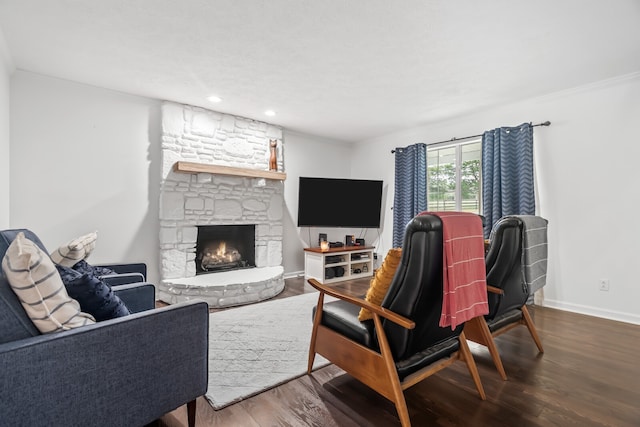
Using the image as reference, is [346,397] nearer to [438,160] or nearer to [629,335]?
[629,335]

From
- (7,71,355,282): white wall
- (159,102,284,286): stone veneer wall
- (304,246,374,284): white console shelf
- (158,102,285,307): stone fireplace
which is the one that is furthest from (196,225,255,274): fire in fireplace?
(304,246,374,284): white console shelf

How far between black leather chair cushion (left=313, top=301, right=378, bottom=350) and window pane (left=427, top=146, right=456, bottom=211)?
3.23 m

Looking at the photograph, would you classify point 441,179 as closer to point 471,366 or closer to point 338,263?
point 338,263

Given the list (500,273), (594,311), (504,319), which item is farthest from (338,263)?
(594,311)

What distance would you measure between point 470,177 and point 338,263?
230cm

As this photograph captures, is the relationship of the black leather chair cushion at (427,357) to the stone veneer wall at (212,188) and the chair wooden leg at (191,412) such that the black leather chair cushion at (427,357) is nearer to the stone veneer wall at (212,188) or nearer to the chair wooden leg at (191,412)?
the chair wooden leg at (191,412)

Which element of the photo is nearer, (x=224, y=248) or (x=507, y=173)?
(x=507, y=173)

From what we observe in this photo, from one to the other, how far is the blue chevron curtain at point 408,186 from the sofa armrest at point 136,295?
3.57 m

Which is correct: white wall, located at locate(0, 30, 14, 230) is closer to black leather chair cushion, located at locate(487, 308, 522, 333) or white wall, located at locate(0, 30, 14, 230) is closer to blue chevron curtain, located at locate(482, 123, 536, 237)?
black leather chair cushion, located at locate(487, 308, 522, 333)

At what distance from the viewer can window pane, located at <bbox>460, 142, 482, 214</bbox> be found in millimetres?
4363

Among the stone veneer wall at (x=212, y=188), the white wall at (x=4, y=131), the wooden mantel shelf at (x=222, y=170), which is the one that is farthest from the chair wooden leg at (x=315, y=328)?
the white wall at (x=4, y=131)

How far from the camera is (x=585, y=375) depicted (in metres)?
2.10

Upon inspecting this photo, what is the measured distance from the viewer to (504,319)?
2330mm

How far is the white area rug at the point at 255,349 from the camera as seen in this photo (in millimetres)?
1964
